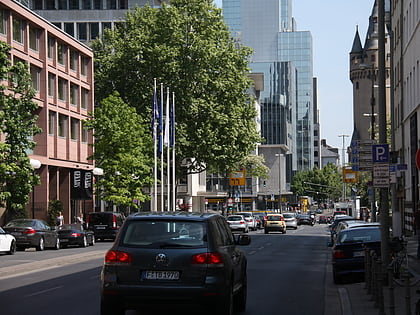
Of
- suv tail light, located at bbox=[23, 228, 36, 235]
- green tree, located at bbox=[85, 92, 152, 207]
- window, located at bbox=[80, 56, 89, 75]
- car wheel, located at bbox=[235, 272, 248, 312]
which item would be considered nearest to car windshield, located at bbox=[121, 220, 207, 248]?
car wheel, located at bbox=[235, 272, 248, 312]

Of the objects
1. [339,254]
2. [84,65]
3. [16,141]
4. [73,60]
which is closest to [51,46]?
[73,60]

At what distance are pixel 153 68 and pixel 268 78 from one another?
413ft

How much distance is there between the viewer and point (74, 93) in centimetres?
6644

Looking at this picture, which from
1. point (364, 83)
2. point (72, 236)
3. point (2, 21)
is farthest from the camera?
point (364, 83)

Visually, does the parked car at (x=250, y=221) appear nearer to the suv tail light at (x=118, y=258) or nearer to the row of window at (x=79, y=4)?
the row of window at (x=79, y=4)

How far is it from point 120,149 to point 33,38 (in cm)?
967

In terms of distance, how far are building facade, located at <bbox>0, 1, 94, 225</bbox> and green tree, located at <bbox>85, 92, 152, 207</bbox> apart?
1.74 metres

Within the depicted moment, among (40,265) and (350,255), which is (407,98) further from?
(350,255)

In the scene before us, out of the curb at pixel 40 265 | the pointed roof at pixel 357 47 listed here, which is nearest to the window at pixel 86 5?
the curb at pixel 40 265

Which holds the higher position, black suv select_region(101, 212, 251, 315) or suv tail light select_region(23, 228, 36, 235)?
black suv select_region(101, 212, 251, 315)

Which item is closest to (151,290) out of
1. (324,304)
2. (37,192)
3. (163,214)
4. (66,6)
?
(163,214)

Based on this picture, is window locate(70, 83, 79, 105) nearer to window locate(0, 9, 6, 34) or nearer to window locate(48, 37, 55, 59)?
window locate(48, 37, 55, 59)

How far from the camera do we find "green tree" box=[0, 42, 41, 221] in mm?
40125

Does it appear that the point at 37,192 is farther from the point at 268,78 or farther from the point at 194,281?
the point at 268,78
